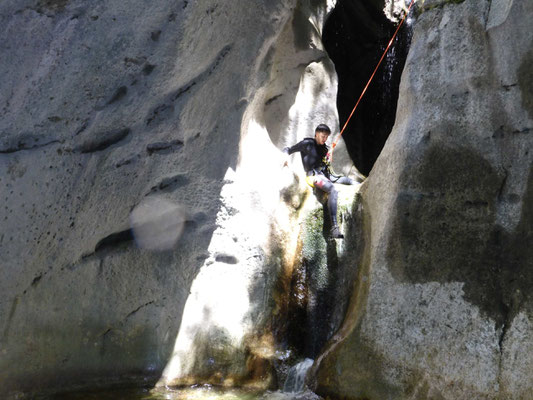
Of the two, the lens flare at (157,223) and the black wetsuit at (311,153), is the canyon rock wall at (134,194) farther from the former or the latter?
the black wetsuit at (311,153)

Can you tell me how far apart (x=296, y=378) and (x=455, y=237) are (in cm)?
197

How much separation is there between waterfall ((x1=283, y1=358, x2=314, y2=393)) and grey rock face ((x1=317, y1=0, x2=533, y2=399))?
305mm

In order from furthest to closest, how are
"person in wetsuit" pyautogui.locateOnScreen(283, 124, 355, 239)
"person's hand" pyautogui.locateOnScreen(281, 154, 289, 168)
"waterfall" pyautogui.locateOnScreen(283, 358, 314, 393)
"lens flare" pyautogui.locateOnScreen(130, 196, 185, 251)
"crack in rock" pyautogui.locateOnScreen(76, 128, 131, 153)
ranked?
"person in wetsuit" pyautogui.locateOnScreen(283, 124, 355, 239), "person's hand" pyautogui.locateOnScreen(281, 154, 289, 168), "lens flare" pyautogui.locateOnScreen(130, 196, 185, 251), "waterfall" pyautogui.locateOnScreen(283, 358, 314, 393), "crack in rock" pyautogui.locateOnScreen(76, 128, 131, 153)

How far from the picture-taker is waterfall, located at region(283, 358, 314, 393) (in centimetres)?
502

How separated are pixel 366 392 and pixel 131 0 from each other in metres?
3.81

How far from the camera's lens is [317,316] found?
5.71 m

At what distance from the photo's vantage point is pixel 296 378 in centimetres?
511

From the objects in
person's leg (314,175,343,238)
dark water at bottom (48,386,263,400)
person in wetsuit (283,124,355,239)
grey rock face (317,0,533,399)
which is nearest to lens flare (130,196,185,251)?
dark water at bottom (48,386,263,400)

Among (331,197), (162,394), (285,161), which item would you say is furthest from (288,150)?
(162,394)

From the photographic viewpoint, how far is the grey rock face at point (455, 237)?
162 inches

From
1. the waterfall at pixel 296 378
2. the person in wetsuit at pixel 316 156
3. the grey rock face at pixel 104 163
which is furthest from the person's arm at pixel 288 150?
the waterfall at pixel 296 378

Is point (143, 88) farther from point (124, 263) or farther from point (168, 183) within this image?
point (124, 263)

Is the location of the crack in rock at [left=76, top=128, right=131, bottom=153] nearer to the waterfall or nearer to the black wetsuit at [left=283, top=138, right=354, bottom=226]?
the black wetsuit at [left=283, top=138, right=354, bottom=226]

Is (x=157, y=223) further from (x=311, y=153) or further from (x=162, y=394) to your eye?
(x=311, y=153)
